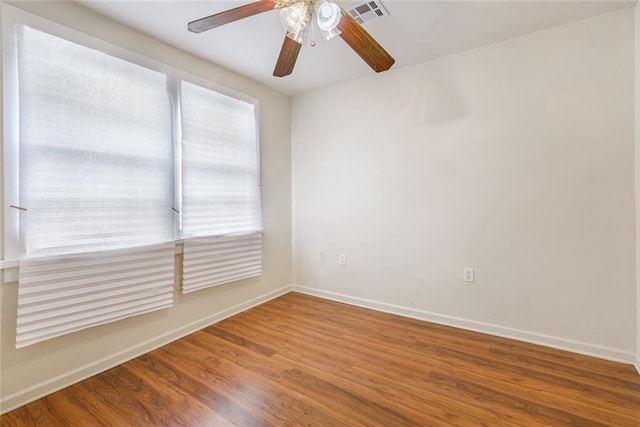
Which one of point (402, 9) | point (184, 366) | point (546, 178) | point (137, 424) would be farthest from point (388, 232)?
point (137, 424)

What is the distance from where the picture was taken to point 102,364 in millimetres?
1957

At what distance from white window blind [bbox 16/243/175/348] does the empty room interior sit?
0.01 meters

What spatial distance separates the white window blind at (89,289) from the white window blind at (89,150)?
87 mm

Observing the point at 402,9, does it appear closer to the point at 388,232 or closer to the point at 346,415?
the point at 388,232

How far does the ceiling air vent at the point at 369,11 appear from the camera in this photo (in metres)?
1.89

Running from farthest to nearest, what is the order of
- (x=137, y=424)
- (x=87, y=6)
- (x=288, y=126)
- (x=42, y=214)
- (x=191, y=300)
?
(x=288, y=126)
(x=191, y=300)
(x=87, y=6)
(x=42, y=214)
(x=137, y=424)

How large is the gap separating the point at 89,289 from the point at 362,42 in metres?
2.28

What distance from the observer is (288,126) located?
3.59 meters

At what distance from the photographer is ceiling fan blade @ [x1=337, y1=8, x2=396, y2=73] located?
4.72 ft

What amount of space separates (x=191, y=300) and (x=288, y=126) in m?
2.28

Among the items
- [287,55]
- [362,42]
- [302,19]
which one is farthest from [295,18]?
[362,42]

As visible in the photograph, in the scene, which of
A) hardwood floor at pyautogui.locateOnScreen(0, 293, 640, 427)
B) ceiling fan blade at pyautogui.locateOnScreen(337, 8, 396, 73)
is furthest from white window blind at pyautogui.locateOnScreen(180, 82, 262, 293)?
ceiling fan blade at pyautogui.locateOnScreen(337, 8, 396, 73)

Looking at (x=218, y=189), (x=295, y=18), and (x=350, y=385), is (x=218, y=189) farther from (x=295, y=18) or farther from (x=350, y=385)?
(x=350, y=385)

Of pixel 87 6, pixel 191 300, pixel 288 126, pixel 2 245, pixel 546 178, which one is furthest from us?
pixel 288 126
